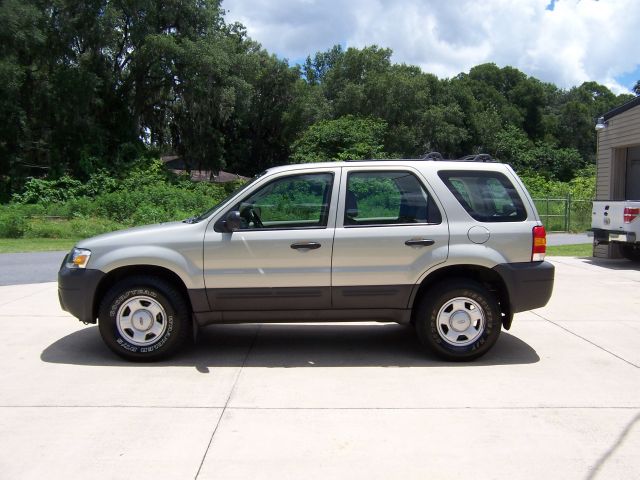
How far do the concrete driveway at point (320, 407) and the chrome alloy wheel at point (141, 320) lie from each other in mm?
283

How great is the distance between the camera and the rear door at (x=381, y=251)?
Result: 5742mm

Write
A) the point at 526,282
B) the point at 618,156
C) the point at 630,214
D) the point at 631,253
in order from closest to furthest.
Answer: the point at 526,282, the point at 630,214, the point at 631,253, the point at 618,156

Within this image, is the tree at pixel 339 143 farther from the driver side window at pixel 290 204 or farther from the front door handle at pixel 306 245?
the front door handle at pixel 306 245

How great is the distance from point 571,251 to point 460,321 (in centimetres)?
1264

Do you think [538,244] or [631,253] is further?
[631,253]

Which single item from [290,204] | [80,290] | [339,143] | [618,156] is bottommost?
[80,290]

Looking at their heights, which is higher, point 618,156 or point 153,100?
point 153,100

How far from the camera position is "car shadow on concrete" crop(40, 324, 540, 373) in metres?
5.93

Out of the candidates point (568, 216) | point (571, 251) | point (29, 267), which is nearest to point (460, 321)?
point (29, 267)

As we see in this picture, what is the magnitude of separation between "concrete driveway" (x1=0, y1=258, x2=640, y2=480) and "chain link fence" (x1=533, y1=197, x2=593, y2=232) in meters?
19.3

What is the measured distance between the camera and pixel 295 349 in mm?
6449

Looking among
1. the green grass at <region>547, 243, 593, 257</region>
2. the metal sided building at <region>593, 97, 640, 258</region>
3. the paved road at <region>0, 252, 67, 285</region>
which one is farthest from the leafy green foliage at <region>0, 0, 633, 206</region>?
the metal sided building at <region>593, 97, 640, 258</region>

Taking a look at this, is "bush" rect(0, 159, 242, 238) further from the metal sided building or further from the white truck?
the white truck

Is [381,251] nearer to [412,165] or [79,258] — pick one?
[412,165]
